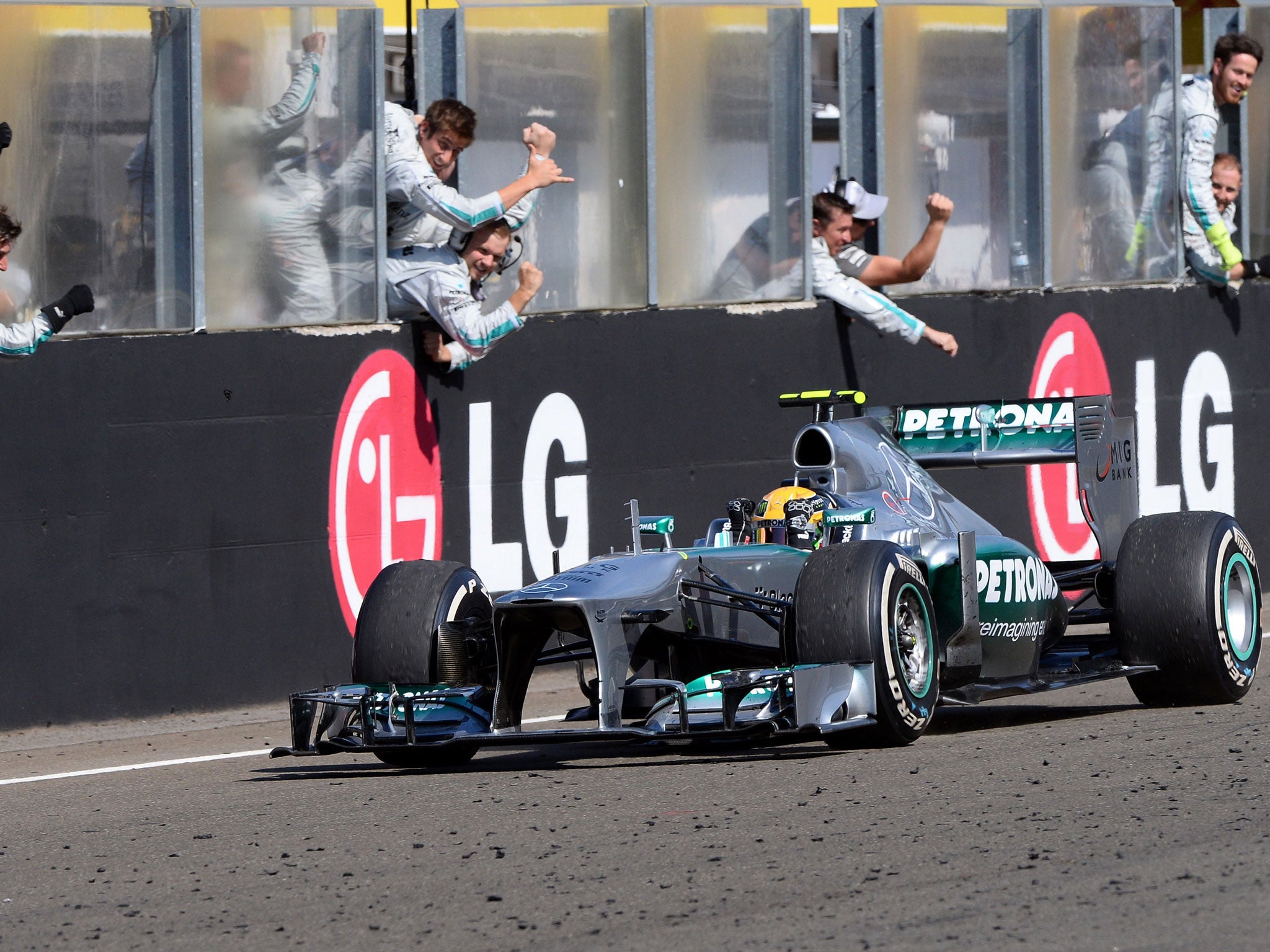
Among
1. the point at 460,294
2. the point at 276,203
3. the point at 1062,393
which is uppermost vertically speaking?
the point at 276,203

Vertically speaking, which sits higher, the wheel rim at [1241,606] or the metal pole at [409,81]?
the metal pole at [409,81]

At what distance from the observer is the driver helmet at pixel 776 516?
9070 millimetres

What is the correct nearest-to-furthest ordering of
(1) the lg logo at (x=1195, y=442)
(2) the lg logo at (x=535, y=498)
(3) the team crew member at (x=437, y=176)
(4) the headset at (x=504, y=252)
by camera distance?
(3) the team crew member at (x=437, y=176), (2) the lg logo at (x=535, y=498), (4) the headset at (x=504, y=252), (1) the lg logo at (x=1195, y=442)

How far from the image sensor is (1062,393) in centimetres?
1371

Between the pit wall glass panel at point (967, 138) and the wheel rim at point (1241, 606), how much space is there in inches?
176

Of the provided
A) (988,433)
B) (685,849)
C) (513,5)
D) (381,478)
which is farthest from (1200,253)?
(685,849)

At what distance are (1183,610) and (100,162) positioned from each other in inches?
→ 213

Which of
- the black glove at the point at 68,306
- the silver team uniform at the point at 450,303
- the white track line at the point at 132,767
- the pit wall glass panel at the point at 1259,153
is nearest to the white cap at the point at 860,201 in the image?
the silver team uniform at the point at 450,303

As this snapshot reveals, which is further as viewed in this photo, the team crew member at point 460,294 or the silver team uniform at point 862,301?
the silver team uniform at point 862,301

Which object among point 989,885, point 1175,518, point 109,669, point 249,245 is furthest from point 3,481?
point 989,885

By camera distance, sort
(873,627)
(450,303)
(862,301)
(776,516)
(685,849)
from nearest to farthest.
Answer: (685,849) < (873,627) < (776,516) < (450,303) < (862,301)

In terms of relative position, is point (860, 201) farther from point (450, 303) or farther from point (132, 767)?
point (132, 767)

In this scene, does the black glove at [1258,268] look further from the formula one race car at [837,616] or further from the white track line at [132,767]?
the white track line at [132,767]

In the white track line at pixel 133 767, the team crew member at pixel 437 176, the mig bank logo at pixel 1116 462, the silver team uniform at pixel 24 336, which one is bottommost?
the white track line at pixel 133 767
